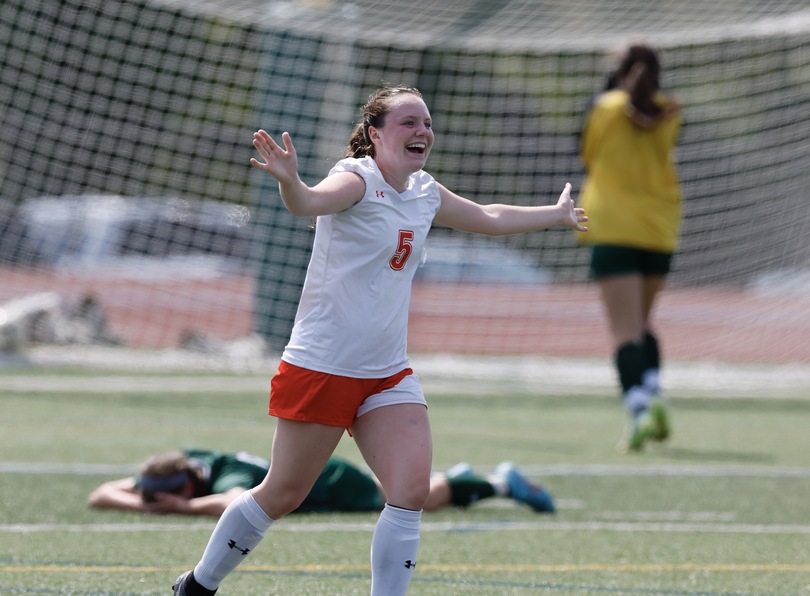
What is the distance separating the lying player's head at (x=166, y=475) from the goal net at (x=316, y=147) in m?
6.25

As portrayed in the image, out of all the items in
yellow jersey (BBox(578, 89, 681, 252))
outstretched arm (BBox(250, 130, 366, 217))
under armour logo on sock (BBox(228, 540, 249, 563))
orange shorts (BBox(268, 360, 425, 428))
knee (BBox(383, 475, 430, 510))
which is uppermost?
yellow jersey (BBox(578, 89, 681, 252))

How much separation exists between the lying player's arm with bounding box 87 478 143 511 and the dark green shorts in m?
3.31

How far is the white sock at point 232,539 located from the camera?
3.55 m

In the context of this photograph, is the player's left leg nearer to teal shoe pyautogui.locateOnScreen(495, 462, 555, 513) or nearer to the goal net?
teal shoe pyautogui.locateOnScreen(495, 462, 555, 513)

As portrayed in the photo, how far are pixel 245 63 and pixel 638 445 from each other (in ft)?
21.5

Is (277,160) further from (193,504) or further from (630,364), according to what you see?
(630,364)

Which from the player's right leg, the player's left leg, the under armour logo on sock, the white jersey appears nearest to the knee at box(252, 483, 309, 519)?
the player's right leg

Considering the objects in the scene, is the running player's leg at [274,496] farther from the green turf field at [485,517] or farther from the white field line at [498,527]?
the white field line at [498,527]

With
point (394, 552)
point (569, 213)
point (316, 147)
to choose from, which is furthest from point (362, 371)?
point (316, 147)

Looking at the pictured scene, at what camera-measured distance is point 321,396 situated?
138 inches

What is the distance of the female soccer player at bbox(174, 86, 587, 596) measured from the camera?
3.47m

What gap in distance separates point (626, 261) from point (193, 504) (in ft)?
11.0

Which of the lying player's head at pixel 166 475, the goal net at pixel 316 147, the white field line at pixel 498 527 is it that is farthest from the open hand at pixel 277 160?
the goal net at pixel 316 147

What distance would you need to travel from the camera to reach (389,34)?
37.9 feet
